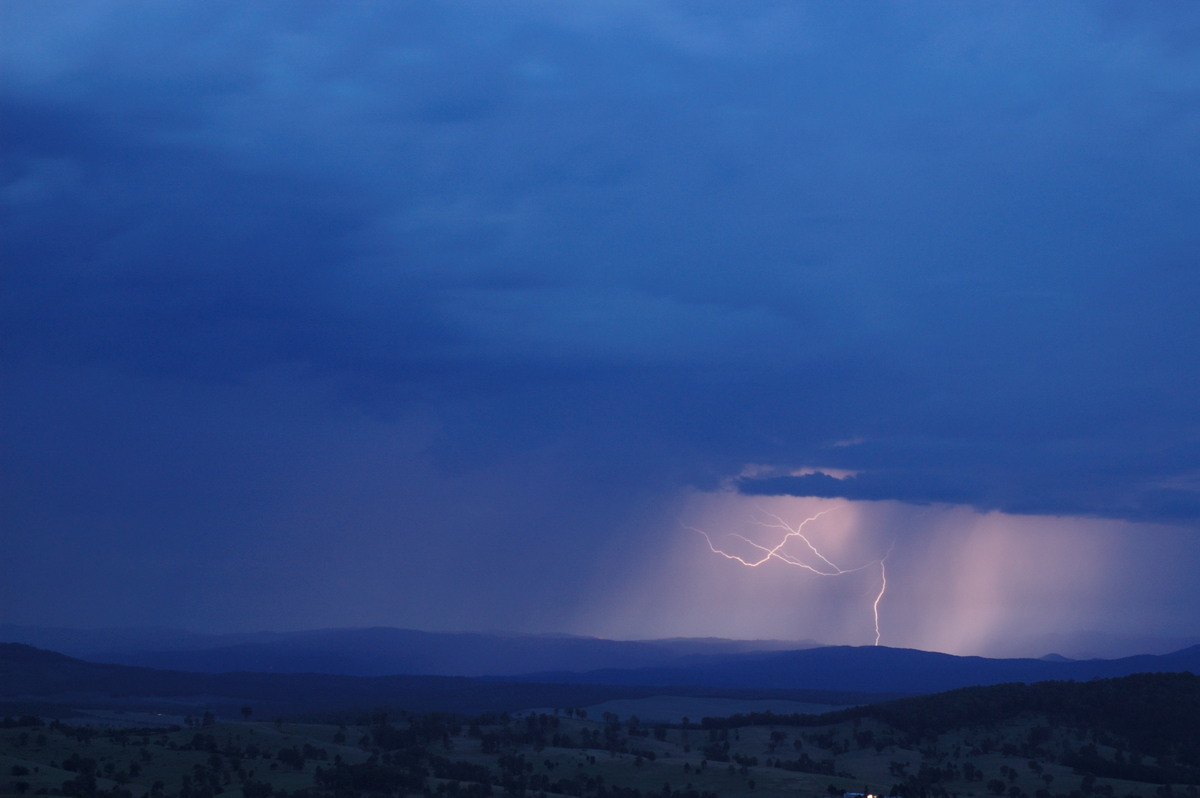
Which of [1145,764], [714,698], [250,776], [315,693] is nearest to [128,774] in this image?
[250,776]

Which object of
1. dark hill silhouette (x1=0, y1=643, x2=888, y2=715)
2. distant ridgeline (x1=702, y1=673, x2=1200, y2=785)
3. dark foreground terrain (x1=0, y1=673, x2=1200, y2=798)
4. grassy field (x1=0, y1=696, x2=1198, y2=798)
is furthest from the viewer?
dark hill silhouette (x1=0, y1=643, x2=888, y2=715)

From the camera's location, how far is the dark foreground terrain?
121ft

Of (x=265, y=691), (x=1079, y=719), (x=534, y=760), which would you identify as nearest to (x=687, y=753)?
(x=534, y=760)

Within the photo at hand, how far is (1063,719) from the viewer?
54031mm

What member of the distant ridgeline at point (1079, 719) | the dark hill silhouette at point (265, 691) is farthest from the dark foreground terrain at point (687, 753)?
the dark hill silhouette at point (265, 691)

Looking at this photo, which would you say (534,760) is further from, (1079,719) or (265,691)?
(265,691)

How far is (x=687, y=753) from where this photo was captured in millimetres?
49844

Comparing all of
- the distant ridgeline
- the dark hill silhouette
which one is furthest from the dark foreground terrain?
the dark hill silhouette

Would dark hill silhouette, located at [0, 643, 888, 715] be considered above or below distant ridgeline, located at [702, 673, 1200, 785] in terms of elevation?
below

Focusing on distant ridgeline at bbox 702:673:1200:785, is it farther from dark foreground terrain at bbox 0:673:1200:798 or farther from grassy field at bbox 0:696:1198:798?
grassy field at bbox 0:696:1198:798

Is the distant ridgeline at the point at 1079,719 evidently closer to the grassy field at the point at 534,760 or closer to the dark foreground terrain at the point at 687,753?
the dark foreground terrain at the point at 687,753

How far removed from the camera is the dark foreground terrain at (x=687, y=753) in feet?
121

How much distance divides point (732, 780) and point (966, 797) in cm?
804

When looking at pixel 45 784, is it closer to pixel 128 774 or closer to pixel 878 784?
pixel 128 774
